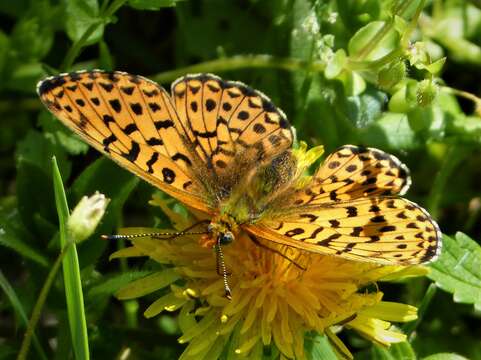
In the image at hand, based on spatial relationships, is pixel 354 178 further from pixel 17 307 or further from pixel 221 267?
pixel 17 307

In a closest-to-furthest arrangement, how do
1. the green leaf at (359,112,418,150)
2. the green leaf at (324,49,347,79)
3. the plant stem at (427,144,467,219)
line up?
1. the green leaf at (324,49,347,79)
2. the green leaf at (359,112,418,150)
3. the plant stem at (427,144,467,219)

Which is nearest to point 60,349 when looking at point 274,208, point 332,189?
point 274,208

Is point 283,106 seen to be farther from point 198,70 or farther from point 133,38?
point 133,38

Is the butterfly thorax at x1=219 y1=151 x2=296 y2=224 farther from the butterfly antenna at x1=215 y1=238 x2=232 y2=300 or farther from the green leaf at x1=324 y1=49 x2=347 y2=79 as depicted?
the green leaf at x1=324 y1=49 x2=347 y2=79

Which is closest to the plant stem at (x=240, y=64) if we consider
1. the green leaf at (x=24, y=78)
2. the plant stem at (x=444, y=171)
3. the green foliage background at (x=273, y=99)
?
the green foliage background at (x=273, y=99)

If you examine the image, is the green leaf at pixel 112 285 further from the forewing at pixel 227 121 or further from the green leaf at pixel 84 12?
the green leaf at pixel 84 12

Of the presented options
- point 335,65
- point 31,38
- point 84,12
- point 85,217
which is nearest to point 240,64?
point 335,65

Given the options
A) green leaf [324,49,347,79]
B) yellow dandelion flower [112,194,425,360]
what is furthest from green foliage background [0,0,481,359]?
yellow dandelion flower [112,194,425,360]
